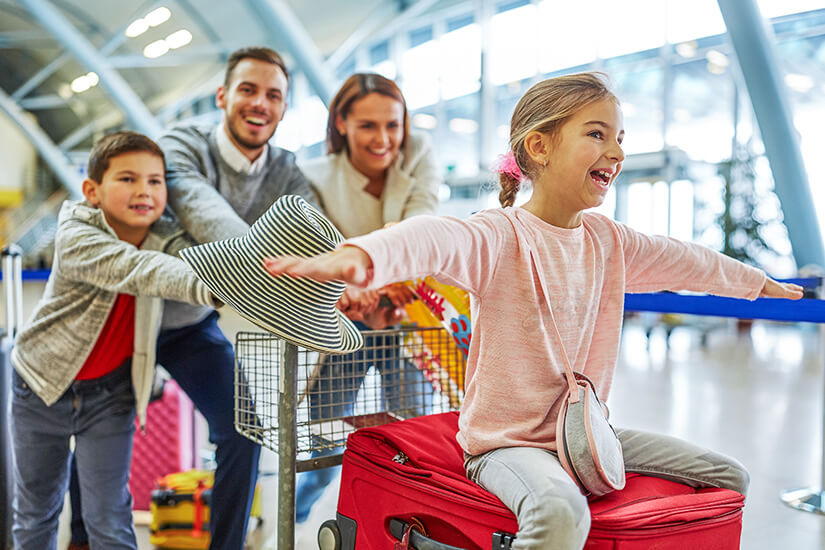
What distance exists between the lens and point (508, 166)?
161cm

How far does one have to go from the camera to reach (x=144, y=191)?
6.79 ft

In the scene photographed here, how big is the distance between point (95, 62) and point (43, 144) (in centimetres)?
562

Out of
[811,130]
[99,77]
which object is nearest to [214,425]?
[811,130]

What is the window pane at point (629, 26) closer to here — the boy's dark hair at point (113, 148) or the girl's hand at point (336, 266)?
the boy's dark hair at point (113, 148)

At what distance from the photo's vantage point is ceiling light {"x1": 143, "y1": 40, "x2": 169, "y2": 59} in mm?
12002

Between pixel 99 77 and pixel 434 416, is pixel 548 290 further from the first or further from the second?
pixel 99 77

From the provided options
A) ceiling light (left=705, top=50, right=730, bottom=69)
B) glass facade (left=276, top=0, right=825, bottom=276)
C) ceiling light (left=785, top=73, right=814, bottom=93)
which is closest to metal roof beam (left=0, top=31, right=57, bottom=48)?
glass facade (left=276, top=0, right=825, bottom=276)

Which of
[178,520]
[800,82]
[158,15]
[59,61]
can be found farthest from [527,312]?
[59,61]

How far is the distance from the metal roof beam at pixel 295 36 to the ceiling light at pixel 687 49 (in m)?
5.72

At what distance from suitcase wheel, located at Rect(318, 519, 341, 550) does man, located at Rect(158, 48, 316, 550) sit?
0.52m

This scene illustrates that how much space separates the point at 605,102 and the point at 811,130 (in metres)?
10.1

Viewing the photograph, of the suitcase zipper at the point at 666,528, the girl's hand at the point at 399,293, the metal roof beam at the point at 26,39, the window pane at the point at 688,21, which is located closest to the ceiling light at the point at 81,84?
the metal roof beam at the point at 26,39

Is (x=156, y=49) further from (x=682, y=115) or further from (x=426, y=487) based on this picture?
(x=426, y=487)

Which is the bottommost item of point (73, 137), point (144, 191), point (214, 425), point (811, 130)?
point (214, 425)
